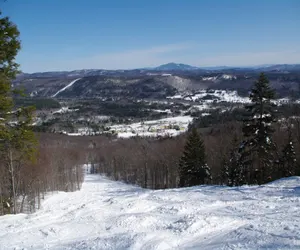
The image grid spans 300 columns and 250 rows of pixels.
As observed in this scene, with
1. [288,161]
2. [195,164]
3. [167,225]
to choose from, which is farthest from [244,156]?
[167,225]

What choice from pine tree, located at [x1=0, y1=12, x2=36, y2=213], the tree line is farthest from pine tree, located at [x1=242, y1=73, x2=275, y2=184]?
pine tree, located at [x1=0, y1=12, x2=36, y2=213]

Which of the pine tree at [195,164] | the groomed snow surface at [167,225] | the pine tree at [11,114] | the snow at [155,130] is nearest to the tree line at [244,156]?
the pine tree at [195,164]

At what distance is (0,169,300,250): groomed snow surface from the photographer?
862 centimetres

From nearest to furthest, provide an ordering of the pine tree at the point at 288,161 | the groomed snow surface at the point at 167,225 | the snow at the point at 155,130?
the groomed snow surface at the point at 167,225 < the pine tree at the point at 288,161 < the snow at the point at 155,130

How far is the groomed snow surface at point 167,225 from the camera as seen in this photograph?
8617mm

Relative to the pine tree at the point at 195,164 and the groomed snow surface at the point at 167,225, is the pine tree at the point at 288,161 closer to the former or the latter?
the pine tree at the point at 195,164

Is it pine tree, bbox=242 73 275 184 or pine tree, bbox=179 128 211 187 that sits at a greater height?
pine tree, bbox=242 73 275 184

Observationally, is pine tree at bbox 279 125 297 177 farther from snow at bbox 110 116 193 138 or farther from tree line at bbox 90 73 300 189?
snow at bbox 110 116 193 138

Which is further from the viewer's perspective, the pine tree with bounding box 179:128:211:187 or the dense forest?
the pine tree with bounding box 179:128:211:187

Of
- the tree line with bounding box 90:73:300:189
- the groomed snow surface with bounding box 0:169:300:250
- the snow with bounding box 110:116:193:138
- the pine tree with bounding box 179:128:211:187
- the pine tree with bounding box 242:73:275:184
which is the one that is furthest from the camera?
the snow with bounding box 110:116:193:138

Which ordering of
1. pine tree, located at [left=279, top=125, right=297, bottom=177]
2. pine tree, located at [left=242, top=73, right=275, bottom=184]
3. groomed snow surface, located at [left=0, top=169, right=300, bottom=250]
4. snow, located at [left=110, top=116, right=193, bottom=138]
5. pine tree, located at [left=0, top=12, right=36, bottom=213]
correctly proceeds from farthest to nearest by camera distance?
snow, located at [left=110, top=116, right=193, bottom=138] → pine tree, located at [left=279, top=125, right=297, bottom=177] → pine tree, located at [left=242, top=73, right=275, bottom=184] → pine tree, located at [left=0, top=12, right=36, bottom=213] → groomed snow surface, located at [left=0, top=169, right=300, bottom=250]

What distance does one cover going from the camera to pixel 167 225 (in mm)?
10133

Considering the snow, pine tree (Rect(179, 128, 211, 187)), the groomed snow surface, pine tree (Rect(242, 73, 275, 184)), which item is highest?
pine tree (Rect(242, 73, 275, 184))

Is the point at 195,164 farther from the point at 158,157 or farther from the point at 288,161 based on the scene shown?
the point at 158,157
